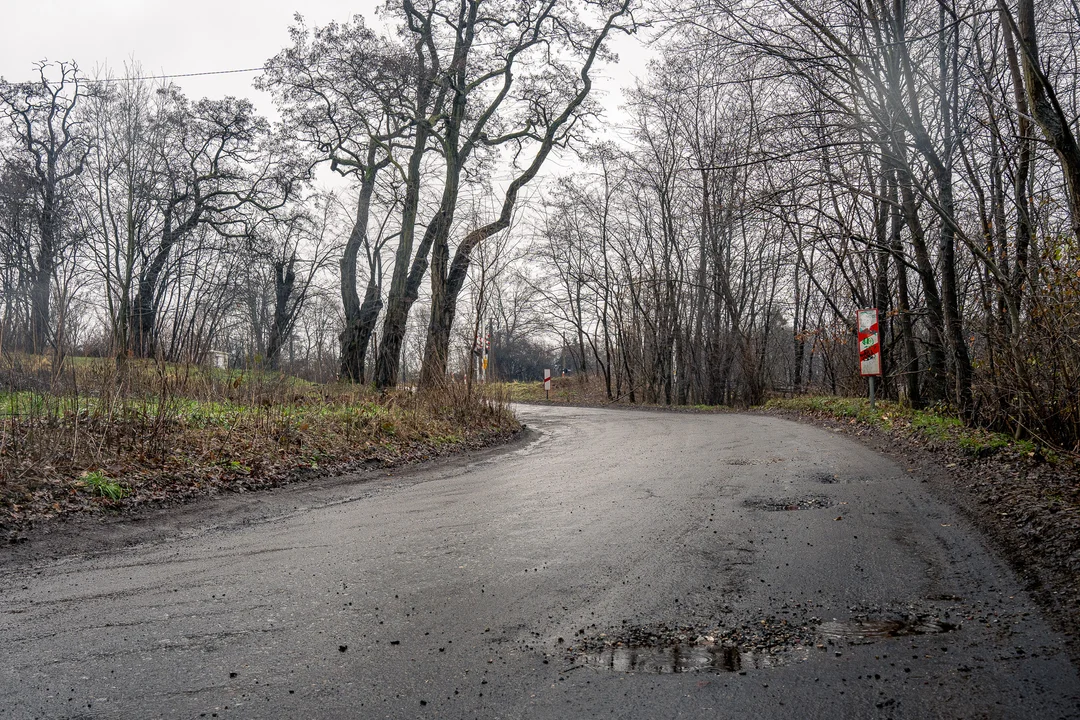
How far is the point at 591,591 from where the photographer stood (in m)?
4.06

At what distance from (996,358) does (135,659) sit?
8.73m

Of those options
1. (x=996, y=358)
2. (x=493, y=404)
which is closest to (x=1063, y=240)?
(x=996, y=358)

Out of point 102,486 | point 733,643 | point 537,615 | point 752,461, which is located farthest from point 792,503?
point 102,486

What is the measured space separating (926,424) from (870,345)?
472 cm

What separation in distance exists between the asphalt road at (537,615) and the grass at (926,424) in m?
1.94

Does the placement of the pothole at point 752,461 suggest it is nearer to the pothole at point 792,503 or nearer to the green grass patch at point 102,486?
the pothole at point 792,503

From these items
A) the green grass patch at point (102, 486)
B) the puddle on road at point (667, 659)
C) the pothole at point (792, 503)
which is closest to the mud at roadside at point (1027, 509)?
the pothole at point (792, 503)

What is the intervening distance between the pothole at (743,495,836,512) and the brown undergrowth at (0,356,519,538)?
18.4 feet

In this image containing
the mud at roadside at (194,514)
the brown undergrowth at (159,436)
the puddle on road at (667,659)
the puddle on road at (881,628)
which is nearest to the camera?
the puddle on road at (667,659)

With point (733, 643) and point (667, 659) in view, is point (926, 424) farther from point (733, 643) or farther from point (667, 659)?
point (667, 659)

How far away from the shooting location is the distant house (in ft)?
33.7

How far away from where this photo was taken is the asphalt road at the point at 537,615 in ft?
8.95

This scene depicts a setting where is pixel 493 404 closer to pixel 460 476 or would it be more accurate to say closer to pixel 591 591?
pixel 460 476

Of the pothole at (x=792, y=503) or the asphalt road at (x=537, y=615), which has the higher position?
the pothole at (x=792, y=503)
